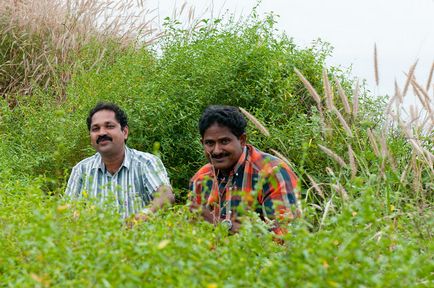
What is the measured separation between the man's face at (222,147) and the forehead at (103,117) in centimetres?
108

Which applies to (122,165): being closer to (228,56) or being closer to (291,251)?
(228,56)

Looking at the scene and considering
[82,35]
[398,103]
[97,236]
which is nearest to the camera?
A: [97,236]

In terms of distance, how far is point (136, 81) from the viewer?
7617 millimetres

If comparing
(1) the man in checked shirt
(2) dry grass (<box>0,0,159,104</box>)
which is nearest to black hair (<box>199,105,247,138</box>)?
(1) the man in checked shirt

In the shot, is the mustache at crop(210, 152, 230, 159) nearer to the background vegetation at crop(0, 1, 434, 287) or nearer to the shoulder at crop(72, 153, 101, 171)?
the background vegetation at crop(0, 1, 434, 287)

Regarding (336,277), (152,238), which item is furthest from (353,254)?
(152,238)

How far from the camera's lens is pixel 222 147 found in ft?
16.5

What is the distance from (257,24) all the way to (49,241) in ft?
18.8

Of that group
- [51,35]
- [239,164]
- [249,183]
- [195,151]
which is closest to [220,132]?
[239,164]

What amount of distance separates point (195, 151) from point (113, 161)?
130 cm

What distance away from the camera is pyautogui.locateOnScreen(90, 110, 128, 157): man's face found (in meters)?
5.81

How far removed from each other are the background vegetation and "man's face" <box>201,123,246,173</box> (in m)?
0.55

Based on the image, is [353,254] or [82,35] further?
[82,35]

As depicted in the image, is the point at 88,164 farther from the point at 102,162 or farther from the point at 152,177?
the point at 152,177
